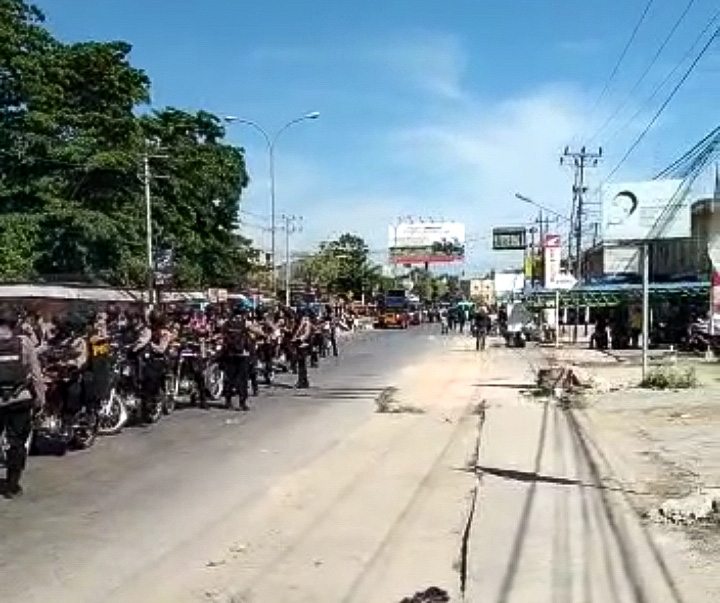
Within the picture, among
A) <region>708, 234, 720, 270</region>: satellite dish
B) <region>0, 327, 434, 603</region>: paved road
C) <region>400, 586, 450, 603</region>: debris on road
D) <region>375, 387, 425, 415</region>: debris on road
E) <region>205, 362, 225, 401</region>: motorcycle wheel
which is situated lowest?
<region>375, 387, 425, 415</region>: debris on road

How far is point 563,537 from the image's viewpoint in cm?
860

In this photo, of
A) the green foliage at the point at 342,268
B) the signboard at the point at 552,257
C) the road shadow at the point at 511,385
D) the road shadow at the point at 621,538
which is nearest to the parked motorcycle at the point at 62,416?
the road shadow at the point at 621,538

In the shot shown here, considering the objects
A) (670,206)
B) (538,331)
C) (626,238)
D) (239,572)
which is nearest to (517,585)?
(239,572)

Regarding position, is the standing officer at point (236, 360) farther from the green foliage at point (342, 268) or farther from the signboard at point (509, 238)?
the signboard at point (509, 238)

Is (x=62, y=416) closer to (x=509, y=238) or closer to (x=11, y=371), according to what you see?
(x=11, y=371)

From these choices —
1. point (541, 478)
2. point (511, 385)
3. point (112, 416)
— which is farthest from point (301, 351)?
point (541, 478)

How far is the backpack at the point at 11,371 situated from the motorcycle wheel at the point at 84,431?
3746 millimetres

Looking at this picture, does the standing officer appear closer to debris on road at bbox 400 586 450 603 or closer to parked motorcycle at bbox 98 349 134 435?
parked motorcycle at bbox 98 349 134 435

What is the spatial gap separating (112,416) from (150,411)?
1419 millimetres

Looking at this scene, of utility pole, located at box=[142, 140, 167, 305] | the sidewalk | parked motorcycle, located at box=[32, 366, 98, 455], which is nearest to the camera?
the sidewalk

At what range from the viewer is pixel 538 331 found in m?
61.6

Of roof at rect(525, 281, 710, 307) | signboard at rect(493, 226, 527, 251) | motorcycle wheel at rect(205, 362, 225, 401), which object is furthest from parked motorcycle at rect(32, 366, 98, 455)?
signboard at rect(493, 226, 527, 251)

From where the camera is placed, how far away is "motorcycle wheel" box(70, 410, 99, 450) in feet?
46.9

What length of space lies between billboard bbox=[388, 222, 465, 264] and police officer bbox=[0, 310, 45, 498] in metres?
118
